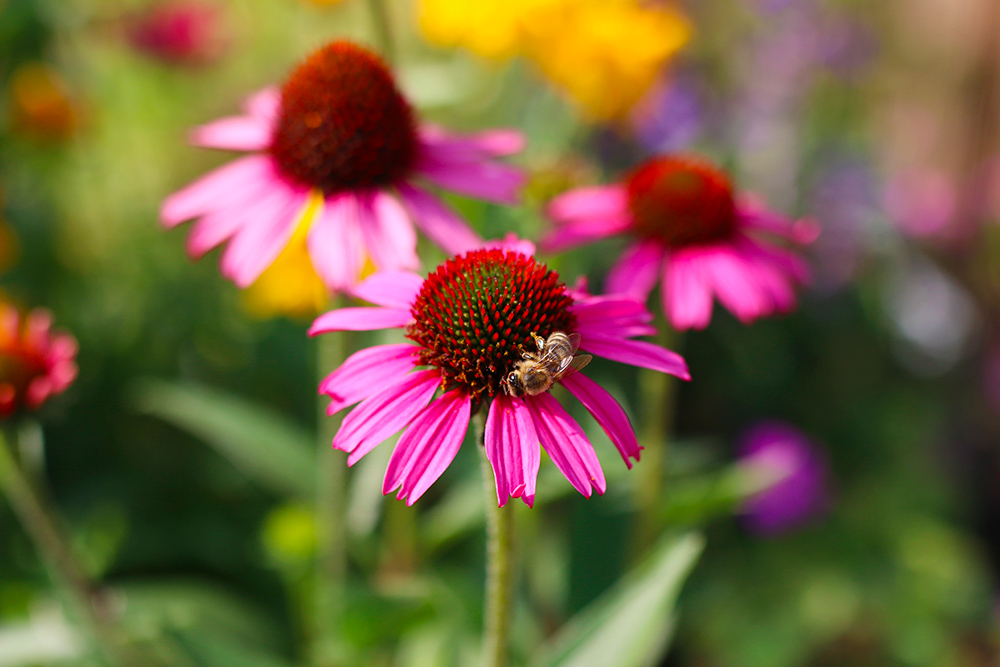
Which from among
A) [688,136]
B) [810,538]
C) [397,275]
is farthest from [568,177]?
[810,538]

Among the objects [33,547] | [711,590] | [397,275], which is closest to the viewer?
[397,275]

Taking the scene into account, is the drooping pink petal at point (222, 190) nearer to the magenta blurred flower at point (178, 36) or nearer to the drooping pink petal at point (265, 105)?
the drooping pink petal at point (265, 105)

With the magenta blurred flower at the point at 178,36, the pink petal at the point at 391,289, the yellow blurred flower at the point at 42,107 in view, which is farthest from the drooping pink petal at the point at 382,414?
the magenta blurred flower at the point at 178,36

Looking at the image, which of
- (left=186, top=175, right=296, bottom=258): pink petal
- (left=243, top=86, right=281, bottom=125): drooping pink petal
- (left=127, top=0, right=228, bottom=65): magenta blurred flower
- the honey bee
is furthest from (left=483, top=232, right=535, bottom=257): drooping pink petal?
(left=127, top=0, right=228, bottom=65): magenta blurred flower

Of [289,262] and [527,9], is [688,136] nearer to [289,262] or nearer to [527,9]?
[527,9]

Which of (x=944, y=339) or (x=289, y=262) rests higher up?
(x=289, y=262)

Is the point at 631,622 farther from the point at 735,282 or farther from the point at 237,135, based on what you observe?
the point at 237,135

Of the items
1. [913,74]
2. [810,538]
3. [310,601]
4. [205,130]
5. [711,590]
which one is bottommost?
[810,538]
